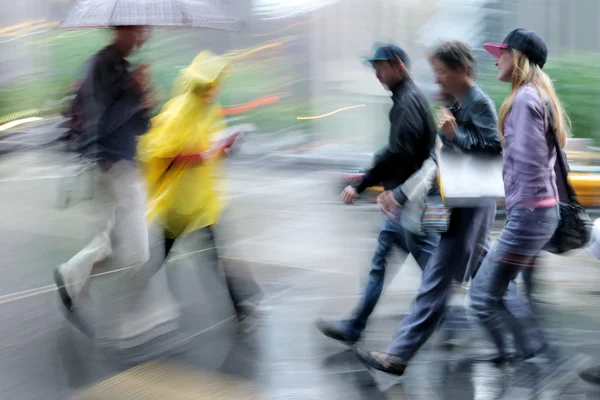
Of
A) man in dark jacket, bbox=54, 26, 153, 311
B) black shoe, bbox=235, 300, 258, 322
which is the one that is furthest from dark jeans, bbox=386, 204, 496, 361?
man in dark jacket, bbox=54, 26, 153, 311

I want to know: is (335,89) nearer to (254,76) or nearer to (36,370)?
(254,76)

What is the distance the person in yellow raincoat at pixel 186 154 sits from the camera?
4.79 m

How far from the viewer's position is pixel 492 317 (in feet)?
13.5

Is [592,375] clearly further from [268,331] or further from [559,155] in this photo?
[268,331]

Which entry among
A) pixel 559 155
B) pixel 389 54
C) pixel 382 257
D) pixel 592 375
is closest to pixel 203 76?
pixel 389 54

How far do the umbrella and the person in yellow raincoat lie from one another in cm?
29

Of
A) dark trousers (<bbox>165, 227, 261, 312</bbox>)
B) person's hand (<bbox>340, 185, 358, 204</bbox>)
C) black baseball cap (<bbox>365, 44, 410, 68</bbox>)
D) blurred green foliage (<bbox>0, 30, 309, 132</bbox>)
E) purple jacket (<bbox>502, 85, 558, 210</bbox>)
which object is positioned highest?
black baseball cap (<bbox>365, 44, 410, 68</bbox>)

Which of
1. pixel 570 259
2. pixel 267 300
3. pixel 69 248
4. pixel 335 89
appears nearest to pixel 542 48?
pixel 267 300

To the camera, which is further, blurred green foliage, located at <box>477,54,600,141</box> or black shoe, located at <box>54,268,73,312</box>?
blurred green foliage, located at <box>477,54,600,141</box>

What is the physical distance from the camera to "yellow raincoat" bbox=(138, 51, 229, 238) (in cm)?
479

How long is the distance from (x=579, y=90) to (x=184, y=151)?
21.4 ft

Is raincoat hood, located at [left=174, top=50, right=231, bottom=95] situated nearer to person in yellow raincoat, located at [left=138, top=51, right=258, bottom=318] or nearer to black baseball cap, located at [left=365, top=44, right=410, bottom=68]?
person in yellow raincoat, located at [left=138, top=51, right=258, bottom=318]

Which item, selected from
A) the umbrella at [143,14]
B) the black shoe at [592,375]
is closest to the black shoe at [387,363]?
the black shoe at [592,375]

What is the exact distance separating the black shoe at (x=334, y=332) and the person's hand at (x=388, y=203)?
2.75ft
